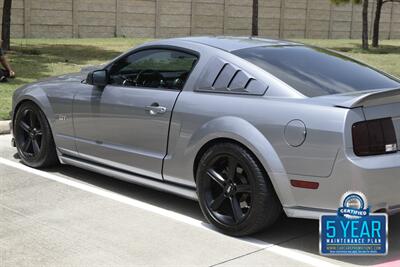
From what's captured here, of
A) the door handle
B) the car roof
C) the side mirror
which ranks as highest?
the car roof

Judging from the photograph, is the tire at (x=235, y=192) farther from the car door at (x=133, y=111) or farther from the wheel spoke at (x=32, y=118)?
the wheel spoke at (x=32, y=118)

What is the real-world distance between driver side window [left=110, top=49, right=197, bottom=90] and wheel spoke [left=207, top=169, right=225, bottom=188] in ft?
2.89

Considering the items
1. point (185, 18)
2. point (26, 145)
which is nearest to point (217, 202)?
point (26, 145)

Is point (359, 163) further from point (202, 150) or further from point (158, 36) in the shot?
point (158, 36)

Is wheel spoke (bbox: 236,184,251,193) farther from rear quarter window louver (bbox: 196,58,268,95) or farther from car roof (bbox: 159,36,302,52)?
car roof (bbox: 159,36,302,52)

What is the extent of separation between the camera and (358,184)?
13.2 feet

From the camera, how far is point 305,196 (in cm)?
425

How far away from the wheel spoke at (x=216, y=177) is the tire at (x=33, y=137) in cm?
237

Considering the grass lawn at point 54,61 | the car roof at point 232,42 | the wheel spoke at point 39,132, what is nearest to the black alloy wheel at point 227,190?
the car roof at point 232,42

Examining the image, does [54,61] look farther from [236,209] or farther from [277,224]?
[236,209]

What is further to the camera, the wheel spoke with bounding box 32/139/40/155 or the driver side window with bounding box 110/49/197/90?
the wheel spoke with bounding box 32/139/40/155

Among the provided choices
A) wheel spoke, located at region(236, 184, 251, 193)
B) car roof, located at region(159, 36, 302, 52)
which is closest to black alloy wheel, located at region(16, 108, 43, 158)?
car roof, located at region(159, 36, 302, 52)

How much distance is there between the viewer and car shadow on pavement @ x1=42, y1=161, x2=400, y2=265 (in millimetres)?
4410

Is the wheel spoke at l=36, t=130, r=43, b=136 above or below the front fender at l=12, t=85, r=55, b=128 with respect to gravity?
below
